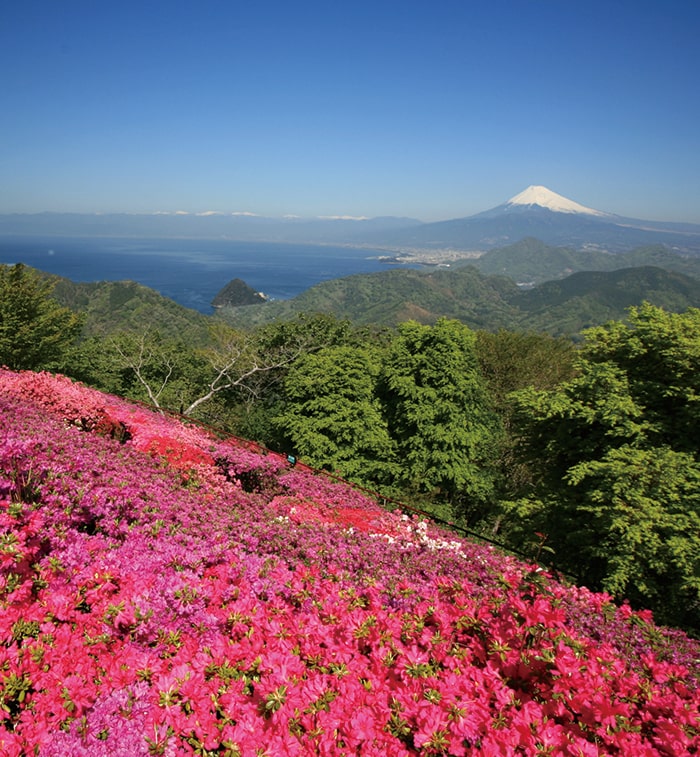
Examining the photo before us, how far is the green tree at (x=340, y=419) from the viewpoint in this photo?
17281 millimetres

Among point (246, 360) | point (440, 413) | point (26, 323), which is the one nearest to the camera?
point (440, 413)

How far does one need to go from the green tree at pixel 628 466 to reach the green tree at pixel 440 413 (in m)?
3.02

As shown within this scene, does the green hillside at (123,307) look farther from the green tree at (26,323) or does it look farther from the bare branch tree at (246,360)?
the bare branch tree at (246,360)

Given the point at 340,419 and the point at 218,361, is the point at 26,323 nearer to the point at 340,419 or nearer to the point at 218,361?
the point at 218,361

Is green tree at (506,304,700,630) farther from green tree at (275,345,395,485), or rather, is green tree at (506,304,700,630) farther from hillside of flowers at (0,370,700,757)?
green tree at (275,345,395,485)

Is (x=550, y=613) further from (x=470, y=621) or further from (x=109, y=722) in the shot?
(x=109, y=722)

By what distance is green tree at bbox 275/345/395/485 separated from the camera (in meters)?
17.3

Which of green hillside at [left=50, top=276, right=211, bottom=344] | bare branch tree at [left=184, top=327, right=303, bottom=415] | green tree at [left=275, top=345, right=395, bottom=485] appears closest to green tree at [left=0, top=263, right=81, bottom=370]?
bare branch tree at [left=184, top=327, right=303, bottom=415]

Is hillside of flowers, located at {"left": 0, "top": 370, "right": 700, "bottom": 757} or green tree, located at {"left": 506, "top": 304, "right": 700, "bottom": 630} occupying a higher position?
hillside of flowers, located at {"left": 0, "top": 370, "right": 700, "bottom": 757}

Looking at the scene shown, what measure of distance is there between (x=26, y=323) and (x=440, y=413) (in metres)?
19.6

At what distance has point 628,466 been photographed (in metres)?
9.91

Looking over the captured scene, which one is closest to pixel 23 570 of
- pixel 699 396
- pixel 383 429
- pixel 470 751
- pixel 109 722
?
pixel 109 722

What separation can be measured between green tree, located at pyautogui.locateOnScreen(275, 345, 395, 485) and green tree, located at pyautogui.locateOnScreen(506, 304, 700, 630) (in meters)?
5.73

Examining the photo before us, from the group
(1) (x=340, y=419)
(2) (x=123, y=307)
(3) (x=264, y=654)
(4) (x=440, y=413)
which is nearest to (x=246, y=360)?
(1) (x=340, y=419)
